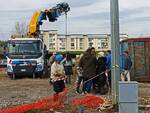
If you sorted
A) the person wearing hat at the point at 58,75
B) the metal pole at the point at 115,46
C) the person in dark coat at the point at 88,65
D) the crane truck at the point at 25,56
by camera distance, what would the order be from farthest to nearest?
the crane truck at the point at 25,56 < the person in dark coat at the point at 88,65 < the person wearing hat at the point at 58,75 < the metal pole at the point at 115,46

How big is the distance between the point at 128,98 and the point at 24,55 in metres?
21.7

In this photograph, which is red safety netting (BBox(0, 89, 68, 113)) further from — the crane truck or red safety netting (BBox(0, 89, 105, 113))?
the crane truck

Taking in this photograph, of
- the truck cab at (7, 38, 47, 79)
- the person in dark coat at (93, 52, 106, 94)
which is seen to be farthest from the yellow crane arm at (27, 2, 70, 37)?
the person in dark coat at (93, 52, 106, 94)

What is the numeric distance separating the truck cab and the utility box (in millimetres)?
21411

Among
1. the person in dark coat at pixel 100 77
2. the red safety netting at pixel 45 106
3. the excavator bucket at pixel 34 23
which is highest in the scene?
the excavator bucket at pixel 34 23

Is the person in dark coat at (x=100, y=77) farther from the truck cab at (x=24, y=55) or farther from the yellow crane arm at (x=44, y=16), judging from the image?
the yellow crane arm at (x=44, y=16)

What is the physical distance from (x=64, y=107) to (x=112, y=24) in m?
2.93

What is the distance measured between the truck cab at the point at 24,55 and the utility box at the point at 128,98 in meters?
21.4

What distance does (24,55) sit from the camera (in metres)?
32.3

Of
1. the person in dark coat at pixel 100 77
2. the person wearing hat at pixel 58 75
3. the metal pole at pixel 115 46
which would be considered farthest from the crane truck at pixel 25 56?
the metal pole at pixel 115 46

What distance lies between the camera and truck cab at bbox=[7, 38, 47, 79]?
32312mm

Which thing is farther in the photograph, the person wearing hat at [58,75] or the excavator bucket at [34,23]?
the excavator bucket at [34,23]

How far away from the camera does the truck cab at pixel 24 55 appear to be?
32.3 m

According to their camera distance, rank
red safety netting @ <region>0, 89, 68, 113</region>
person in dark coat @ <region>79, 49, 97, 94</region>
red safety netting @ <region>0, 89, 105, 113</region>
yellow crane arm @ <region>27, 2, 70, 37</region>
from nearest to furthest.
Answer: red safety netting @ <region>0, 89, 68, 113</region>
red safety netting @ <region>0, 89, 105, 113</region>
person in dark coat @ <region>79, 49, 97, 94</region>
yellow crane arm @ <region>27, 2, 70, 37</region>
